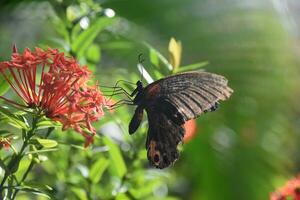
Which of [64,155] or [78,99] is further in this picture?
[64,155]

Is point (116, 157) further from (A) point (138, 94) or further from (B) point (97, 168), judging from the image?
(A) point (138, 94)

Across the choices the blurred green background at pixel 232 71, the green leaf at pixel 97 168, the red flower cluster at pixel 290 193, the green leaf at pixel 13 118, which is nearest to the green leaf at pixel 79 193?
the green leaf at pixel 97 168

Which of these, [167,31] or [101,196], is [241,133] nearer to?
[167,31]

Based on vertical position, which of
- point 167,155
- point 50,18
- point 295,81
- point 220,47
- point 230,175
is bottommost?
point 230,175

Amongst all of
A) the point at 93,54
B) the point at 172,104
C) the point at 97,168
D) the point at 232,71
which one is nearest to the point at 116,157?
the point at 97,168

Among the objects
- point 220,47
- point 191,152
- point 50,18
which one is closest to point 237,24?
point 220,47

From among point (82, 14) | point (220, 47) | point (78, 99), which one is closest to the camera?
point (78, 99)
